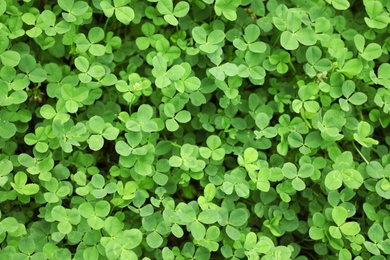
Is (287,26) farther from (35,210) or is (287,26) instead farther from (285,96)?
(35,210)

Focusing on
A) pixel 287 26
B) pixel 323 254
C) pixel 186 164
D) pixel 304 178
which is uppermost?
pixel 287 26

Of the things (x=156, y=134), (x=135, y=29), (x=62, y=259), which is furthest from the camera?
(x=135, y=29)

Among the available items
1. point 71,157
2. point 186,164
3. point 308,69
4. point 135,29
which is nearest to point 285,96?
point 308,69

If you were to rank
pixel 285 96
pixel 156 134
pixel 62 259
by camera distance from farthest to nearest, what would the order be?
1. pixel 285 96
2. pixel 156 134
3. pixel 62 259

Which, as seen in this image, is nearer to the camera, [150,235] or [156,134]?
[150,235]

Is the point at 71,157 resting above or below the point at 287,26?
below

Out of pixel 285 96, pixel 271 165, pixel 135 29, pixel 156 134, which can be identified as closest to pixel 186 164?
pixel 156 134
